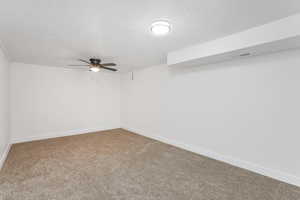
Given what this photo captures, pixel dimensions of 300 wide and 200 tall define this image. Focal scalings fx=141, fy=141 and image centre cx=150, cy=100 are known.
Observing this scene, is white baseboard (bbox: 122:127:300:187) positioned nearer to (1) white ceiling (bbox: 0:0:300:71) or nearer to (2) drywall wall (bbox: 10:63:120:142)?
(1) white ceiling (bbox: 0:0:300:71)

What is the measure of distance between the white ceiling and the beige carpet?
225 centimetres

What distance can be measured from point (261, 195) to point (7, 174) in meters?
3.78

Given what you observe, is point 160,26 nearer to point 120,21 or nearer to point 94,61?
point 120,21

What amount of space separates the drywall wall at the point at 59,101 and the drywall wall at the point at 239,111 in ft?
7.41

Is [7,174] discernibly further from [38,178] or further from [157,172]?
[157,172]

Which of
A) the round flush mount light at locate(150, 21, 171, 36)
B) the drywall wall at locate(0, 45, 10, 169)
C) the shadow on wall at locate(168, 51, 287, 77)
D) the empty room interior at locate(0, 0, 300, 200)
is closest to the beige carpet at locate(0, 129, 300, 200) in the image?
the empty room interior at locate(0, 0, 300, 200)

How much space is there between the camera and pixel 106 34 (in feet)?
7.60

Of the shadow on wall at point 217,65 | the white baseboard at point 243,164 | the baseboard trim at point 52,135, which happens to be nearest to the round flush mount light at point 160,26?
the shadow on wall at point 217,65

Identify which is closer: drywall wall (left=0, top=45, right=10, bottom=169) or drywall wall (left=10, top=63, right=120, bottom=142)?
drywall wall (left=0, top=45, right=10, bottom=169)

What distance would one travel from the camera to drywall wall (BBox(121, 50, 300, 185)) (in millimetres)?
2160

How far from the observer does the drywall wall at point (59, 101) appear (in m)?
3.92

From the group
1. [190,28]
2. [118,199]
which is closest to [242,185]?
[118,199]

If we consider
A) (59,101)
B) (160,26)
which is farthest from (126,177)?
(59,101)

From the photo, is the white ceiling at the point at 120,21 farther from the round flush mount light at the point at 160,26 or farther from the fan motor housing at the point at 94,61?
the fan motor housing at the point at 94,61
